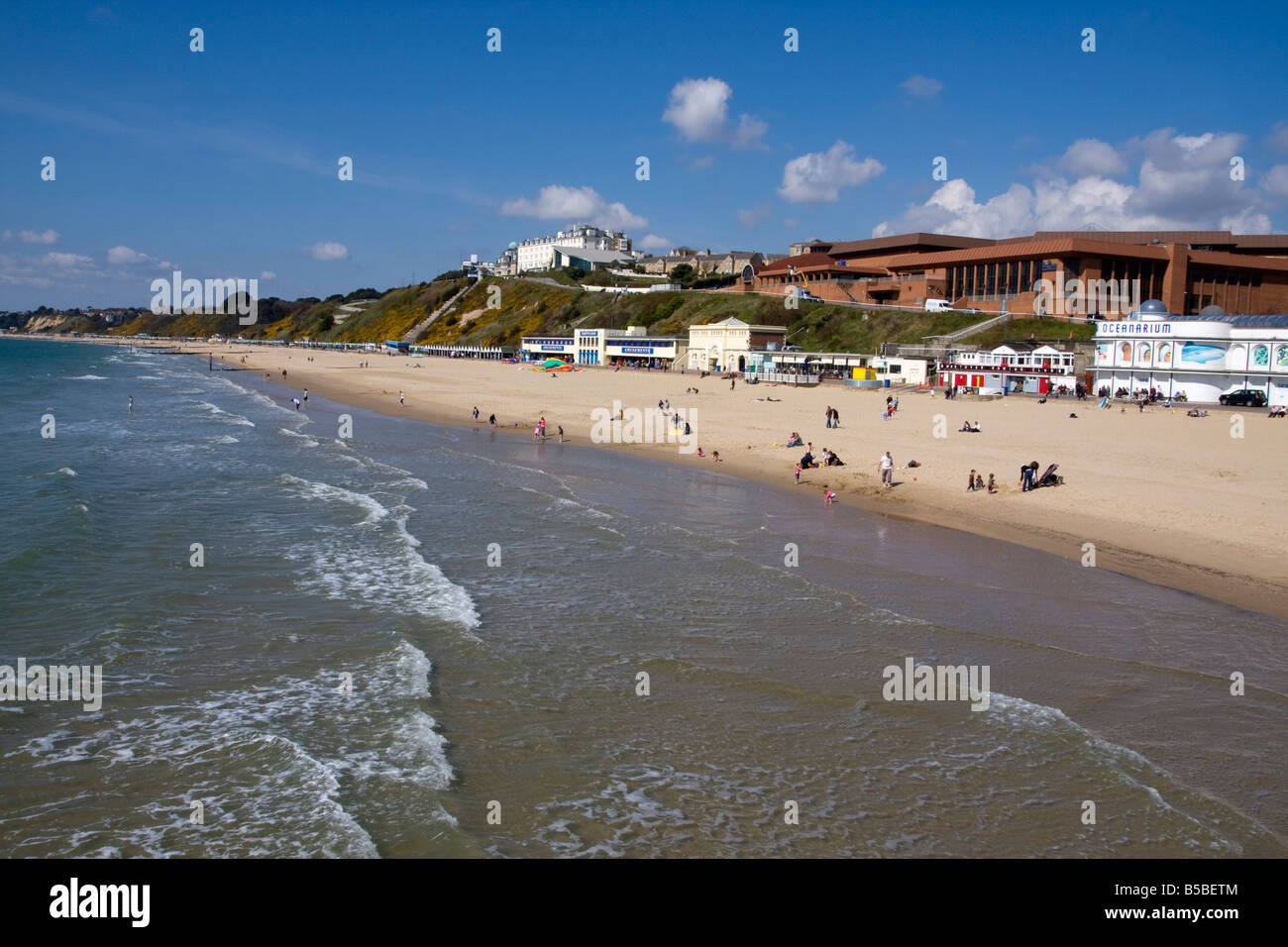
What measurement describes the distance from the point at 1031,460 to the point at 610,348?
7047 centimetres

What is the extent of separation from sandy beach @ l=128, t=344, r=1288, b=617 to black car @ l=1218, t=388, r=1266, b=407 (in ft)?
12.3

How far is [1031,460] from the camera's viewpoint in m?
29.4

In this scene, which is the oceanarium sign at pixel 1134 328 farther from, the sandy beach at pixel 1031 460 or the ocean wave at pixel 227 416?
the ocean wave at pixel 227 416

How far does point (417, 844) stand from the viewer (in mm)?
8156

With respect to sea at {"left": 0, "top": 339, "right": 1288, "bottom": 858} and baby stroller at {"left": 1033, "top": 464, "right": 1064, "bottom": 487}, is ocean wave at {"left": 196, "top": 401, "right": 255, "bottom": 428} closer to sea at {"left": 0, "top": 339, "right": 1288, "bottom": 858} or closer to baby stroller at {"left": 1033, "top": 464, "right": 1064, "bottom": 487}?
sea at {"left": 0, "top": 339, "right": 1288, "bottom": 858}

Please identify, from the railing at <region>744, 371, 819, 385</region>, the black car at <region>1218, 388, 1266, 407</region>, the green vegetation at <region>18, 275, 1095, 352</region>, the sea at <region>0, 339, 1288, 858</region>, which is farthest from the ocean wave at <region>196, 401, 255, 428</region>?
the green vegetation at <region>18, 275, 1095, 352</region>

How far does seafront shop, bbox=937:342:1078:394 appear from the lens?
182 feet
